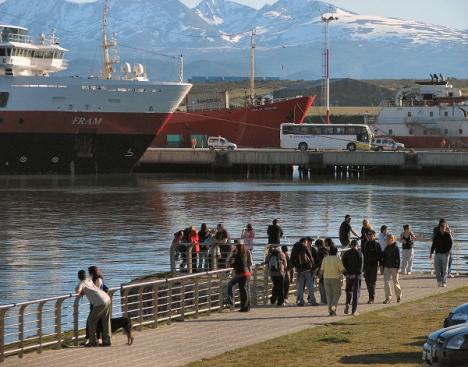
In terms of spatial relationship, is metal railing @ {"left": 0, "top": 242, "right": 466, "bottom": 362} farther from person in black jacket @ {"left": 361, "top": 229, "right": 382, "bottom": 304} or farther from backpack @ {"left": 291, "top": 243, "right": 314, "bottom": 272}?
person in black jacket @ {"left": 361, "top": 229, "right": 382, "bottom": 304}

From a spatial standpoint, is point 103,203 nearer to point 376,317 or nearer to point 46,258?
point 46,258

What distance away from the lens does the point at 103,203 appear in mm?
60406

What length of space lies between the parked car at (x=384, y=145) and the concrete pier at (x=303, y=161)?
247 cm

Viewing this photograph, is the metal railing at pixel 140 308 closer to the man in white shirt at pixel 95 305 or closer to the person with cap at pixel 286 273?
the man in white shirt at pixel 95 305

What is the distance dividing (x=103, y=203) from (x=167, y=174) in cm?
2896

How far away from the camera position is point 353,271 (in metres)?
20.7

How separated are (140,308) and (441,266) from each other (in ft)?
26.9

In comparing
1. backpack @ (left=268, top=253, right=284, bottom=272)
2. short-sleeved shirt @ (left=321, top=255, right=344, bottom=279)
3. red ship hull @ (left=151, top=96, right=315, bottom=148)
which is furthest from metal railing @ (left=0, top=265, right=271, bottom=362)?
red ship hull @ (left=151, top=96, right=315, bottom=148)

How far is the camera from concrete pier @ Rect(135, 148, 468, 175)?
83.9 m

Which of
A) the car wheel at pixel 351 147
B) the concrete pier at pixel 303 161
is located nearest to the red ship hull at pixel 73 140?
the concrete pier at pixel 303 161

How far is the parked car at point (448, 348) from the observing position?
45.8 feet

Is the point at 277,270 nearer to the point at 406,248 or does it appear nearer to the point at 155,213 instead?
the point at 406,248

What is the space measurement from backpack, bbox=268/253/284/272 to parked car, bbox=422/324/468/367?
7.41 m

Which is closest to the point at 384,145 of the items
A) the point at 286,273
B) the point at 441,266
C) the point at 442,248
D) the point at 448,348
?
the point at 441,266
